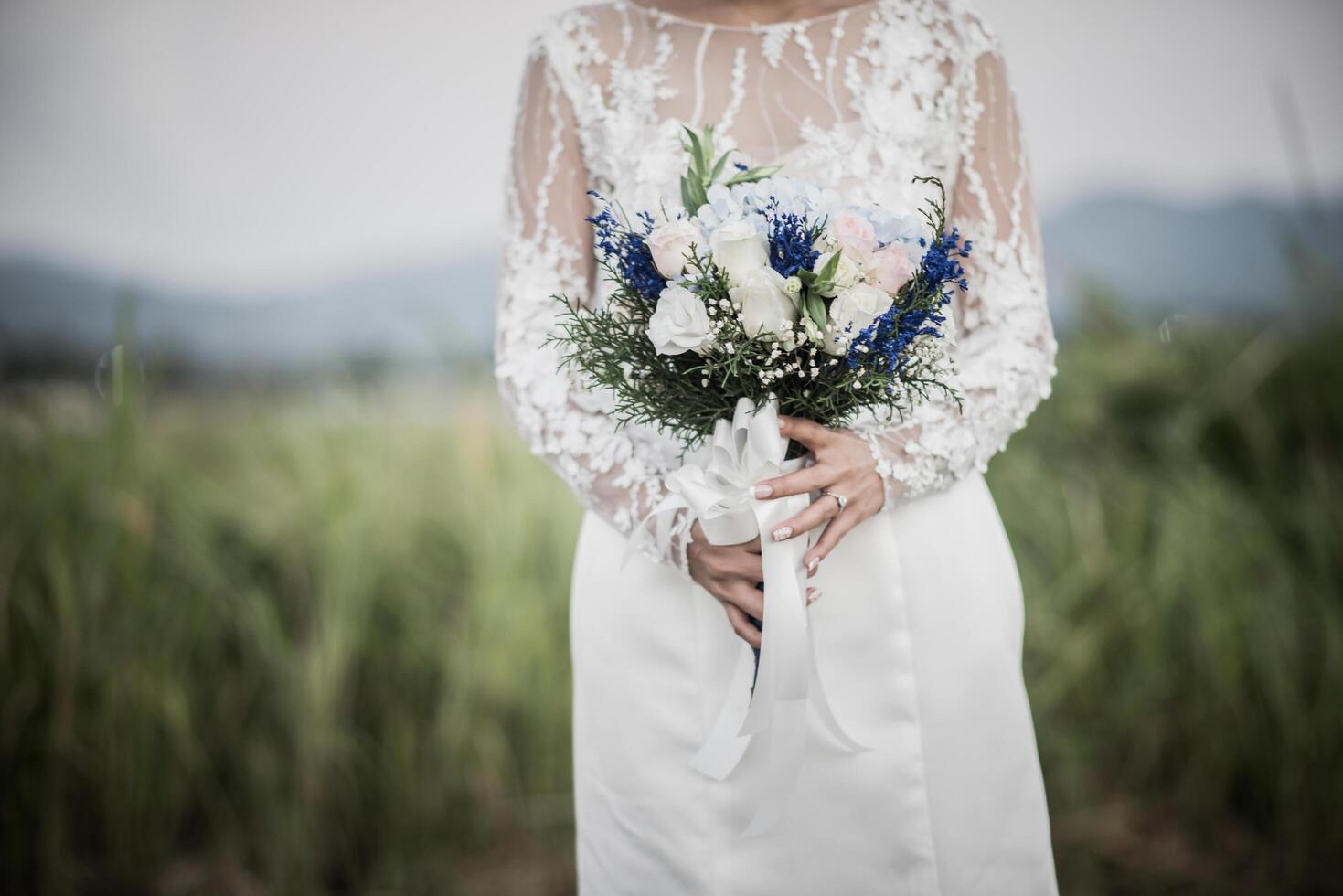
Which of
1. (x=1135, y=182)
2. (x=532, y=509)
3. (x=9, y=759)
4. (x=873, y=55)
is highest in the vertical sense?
(x=1135, y=182)

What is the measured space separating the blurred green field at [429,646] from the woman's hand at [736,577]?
1.55 m

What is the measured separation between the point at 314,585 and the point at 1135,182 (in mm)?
4142

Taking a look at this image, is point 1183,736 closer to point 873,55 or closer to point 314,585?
point 873,55

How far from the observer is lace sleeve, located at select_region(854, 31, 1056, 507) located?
54.7 inches

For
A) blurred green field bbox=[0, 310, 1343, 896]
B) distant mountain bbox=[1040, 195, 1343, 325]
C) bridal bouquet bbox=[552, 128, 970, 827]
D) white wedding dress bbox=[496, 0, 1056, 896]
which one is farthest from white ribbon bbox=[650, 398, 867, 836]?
distant mountain bbox=[1040, 195, 1343, 325]

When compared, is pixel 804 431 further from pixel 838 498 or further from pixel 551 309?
pixel 551 309

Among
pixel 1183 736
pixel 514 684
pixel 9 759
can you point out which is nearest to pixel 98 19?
pixel 9 759

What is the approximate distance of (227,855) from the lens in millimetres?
2494

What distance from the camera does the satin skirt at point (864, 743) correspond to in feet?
4.65

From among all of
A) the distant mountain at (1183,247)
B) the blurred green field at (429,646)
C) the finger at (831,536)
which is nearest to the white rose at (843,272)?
the finger at (831,536)

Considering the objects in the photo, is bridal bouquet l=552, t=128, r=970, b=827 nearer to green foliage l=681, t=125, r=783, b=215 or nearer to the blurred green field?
green foliage l=681, t=125, r=783, b=215

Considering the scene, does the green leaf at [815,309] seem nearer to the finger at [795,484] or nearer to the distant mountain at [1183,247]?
the finger at [795,484]

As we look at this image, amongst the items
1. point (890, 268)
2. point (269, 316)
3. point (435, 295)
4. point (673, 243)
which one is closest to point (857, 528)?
point (890, 268)

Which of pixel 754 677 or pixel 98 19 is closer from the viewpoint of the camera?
pixel 754 677
